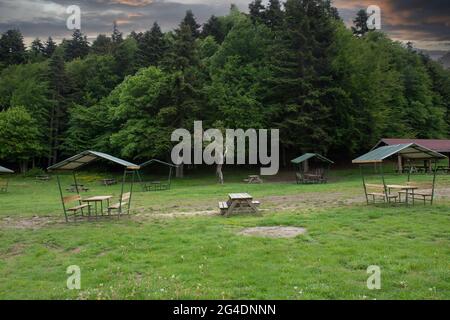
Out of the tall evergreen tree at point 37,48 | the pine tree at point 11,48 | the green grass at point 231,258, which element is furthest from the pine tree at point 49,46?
the green grass at point 231,258

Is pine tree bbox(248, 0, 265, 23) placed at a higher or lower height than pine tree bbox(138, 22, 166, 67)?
higher

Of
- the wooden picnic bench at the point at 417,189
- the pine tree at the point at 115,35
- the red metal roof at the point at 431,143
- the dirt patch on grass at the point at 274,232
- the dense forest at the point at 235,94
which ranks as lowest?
the dirt patch on grass at the point at 274,232

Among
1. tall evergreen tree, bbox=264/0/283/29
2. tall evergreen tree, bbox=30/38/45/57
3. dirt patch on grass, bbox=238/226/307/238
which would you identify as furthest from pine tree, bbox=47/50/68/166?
dirt patch on grass, bbox=238/226/307/238

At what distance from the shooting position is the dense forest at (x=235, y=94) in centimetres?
3959

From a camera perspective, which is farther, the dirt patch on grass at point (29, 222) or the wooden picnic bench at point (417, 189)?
the wooden picnic bench at point (417, 189)

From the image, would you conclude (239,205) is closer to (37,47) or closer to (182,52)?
(182,52)

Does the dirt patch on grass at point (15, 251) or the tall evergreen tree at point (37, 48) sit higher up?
the tall evergreen tree at point (37, 48)

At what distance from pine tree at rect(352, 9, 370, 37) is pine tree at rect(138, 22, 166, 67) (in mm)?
32888

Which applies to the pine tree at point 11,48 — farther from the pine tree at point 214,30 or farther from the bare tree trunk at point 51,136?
the pine tree at point 214,30

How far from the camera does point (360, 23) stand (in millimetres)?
64062

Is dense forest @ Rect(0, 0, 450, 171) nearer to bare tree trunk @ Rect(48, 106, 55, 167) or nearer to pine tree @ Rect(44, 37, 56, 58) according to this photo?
bare tree trunk @ Rect(48, 106, 55, 167)

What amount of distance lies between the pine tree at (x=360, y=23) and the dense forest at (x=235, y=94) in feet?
27.5

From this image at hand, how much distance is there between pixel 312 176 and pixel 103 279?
2477 cm

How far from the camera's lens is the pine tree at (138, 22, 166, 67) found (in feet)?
174
